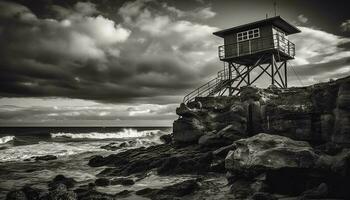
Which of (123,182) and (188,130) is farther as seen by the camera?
(188,130)

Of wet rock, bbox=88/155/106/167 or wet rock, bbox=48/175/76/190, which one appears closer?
wet rock, bbox=48/175/76/190

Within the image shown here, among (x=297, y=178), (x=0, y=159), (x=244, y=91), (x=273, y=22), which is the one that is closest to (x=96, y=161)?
(x=0, y=159)

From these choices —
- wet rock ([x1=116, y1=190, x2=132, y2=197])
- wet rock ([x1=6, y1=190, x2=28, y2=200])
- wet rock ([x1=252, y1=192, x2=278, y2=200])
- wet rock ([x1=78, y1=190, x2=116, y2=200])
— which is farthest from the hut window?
wet rock ([x1=6, y1=190, x2=28, y2=200])

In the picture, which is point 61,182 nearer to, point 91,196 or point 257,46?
point 91,196

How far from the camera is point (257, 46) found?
27797 millimetres

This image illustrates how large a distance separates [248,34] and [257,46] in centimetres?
164

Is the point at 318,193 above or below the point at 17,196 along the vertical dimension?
above

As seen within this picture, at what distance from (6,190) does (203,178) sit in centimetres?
Result: 1099

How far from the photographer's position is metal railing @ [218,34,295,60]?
1067 inches

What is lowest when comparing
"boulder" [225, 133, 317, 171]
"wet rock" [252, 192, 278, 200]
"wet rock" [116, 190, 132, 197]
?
"wet rock" [116, 190, 132, 197]

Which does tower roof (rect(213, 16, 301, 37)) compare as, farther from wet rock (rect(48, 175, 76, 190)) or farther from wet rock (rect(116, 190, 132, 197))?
wet rock (rect(48, 175, 76, 190))

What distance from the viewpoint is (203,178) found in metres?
16.0

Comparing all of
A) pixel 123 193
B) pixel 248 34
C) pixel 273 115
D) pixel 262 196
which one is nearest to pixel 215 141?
pixel 273 115

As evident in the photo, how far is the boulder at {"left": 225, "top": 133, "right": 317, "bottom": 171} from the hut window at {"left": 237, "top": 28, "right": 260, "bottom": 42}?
51.3 ft
